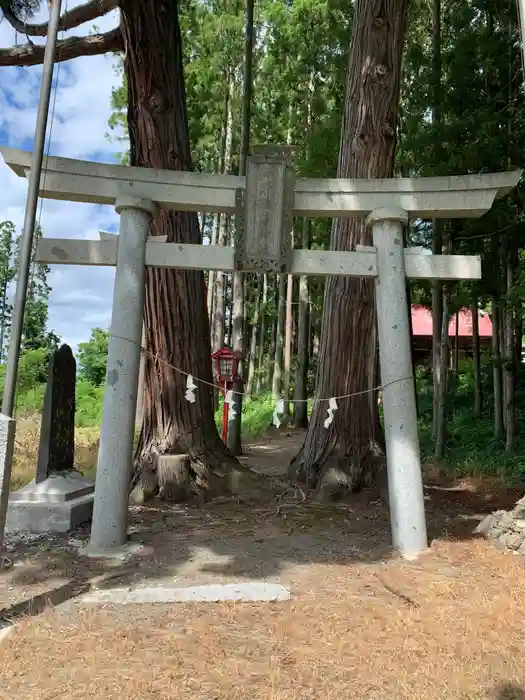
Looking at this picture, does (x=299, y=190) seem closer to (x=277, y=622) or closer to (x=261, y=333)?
(x=277, y=622)

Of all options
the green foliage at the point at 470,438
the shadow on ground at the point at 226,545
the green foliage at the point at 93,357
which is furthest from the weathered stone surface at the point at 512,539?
the green foliage at the point at 93,357

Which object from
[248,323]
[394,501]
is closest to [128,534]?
[394,501]

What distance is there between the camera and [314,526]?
218 inches

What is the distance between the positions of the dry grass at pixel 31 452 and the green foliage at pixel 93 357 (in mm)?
18359

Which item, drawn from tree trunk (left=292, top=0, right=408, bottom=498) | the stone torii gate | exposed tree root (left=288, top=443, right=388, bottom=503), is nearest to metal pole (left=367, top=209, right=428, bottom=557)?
the stone torii gate

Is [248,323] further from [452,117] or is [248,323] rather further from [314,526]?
[314,526]

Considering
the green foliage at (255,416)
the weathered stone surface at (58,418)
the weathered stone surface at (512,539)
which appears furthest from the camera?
the green foliage at (255,416)

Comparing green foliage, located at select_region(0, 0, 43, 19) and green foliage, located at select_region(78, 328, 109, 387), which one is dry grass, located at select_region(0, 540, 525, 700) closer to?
green foliage, located at select_region(0, 0, 43, 19)

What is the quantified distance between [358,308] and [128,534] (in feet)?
11.8

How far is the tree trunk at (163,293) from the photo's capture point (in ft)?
21.9

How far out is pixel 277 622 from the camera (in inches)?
129

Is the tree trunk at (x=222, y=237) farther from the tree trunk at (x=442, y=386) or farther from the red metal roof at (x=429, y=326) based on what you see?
the tree trunk at (x=442, y=386)

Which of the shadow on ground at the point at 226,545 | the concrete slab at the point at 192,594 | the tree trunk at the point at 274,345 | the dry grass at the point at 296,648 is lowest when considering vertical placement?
the dry grass at the point at 296,648

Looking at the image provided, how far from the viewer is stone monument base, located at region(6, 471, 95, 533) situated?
5.18m
